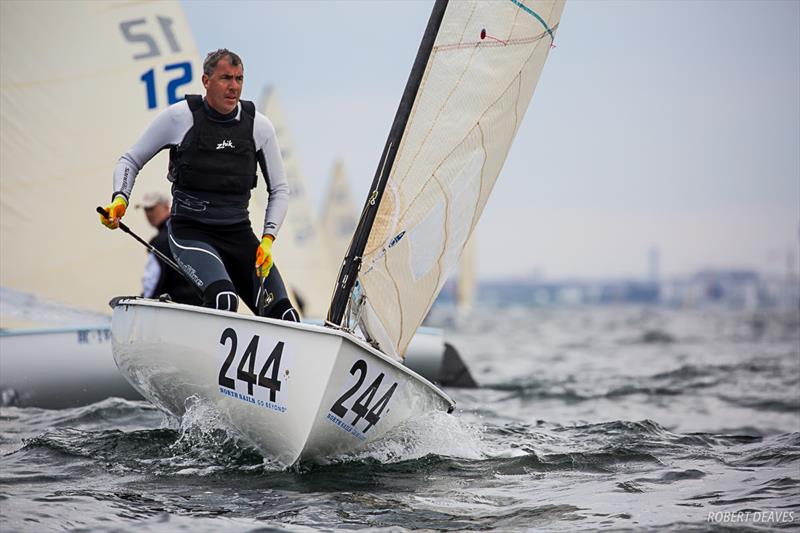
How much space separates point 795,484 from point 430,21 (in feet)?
7.94

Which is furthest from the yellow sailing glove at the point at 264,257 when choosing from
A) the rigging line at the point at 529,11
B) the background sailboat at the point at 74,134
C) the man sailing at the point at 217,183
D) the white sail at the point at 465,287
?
the white sail at the point at 465,287

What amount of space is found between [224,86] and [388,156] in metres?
0.74

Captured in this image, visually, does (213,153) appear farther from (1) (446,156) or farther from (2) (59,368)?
(2) (59,368)

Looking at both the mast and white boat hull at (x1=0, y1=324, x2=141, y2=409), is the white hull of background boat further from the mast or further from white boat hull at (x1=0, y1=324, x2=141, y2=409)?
the mast

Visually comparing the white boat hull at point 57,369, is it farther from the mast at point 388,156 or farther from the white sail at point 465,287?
the white sail at point 465,287

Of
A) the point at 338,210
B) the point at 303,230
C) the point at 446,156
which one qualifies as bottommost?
the point at 446,156

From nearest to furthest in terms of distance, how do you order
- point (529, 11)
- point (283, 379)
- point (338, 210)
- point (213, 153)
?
point (283, 379)
point (213, 153)
point (529, 11)
point (338, 210)

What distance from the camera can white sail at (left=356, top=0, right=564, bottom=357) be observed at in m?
4.38

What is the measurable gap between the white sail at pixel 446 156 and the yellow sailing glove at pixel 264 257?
452 mm

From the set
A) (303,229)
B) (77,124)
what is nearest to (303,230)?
(303,229)

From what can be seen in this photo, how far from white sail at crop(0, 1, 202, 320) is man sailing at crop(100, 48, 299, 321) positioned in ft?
11.4

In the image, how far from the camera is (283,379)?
3.86 m

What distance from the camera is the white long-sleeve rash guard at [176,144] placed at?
14.6 ft

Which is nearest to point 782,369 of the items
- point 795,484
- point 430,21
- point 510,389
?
point 510,389
